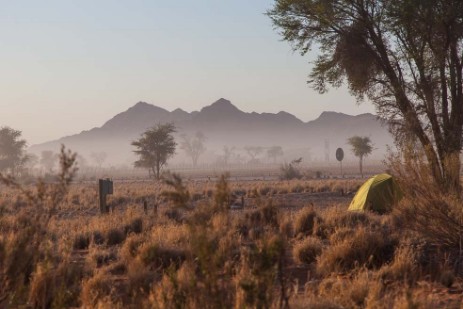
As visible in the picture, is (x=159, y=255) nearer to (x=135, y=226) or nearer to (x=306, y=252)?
(x=306, y=252)

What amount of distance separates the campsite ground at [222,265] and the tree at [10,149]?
239ft

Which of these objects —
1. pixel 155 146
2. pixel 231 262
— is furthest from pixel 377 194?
pixel 155 146

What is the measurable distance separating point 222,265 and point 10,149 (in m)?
83.0

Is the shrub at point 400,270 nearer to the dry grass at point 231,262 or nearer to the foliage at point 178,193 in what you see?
the dry grass at point 231,262

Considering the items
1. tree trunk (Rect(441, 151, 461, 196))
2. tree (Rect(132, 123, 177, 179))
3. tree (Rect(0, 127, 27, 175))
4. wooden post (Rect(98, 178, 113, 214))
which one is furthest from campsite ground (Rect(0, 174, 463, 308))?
tree (Rect(0, 127, 27, 175))

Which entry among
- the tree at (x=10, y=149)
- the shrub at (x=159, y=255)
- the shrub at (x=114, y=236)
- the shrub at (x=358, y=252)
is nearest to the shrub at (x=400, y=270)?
the shrub at (x=358, y=252)

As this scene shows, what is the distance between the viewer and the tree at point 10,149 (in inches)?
3250

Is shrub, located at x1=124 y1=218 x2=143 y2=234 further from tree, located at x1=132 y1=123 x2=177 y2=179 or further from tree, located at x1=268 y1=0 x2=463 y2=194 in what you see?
tree, located at x1=132 y1=123 x2=177 y2=179

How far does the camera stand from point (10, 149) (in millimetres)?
83562

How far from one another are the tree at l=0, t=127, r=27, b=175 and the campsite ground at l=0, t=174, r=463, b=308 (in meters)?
72.9

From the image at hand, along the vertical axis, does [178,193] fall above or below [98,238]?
above

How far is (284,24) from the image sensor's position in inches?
726

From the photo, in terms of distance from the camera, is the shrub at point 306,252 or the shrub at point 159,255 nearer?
the shrub at point 159,255

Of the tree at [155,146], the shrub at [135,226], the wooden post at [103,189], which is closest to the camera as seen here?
the shrub at [135,226]
